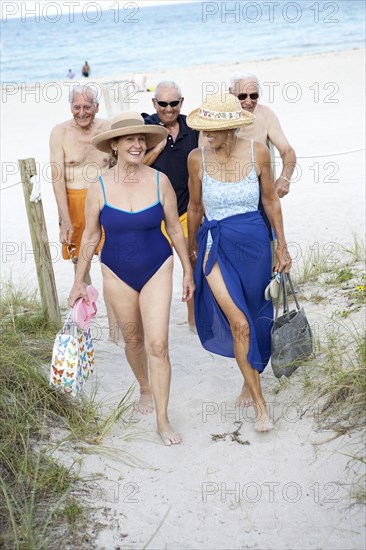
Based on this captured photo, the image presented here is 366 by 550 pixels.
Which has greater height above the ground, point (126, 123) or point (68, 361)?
point (126, 123)

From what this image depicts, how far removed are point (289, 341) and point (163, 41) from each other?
52956mm

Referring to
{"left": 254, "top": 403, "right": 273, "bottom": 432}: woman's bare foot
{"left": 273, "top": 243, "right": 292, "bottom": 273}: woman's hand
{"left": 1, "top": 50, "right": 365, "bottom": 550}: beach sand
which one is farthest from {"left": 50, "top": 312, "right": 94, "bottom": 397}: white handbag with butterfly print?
{"left": 273, "top": 243, "right": 292, "bottom": 273}: woman's hand

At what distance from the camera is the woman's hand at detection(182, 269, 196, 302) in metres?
4.35

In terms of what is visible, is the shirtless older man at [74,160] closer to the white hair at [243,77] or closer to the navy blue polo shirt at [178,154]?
the navy blue polo shirt at [178,154]

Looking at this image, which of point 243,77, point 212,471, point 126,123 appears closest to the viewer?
point 212,471

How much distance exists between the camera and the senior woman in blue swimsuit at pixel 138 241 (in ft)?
13.8

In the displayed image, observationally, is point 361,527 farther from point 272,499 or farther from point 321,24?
point 321,24

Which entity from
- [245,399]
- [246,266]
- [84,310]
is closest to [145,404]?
[245,399]

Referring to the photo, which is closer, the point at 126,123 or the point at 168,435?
the point at 126,123

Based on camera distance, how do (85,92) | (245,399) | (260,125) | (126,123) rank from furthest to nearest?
(85,92)
(260,125)
(245,399)
(126,123)

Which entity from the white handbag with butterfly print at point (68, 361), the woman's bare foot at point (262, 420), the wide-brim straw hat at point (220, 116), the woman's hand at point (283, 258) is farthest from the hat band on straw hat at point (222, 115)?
the woman's bare foot at point (262, 420)

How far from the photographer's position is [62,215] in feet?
18.8

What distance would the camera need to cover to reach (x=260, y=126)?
5.43 metres

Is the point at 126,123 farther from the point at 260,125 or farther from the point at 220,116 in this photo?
the point at 260,125
